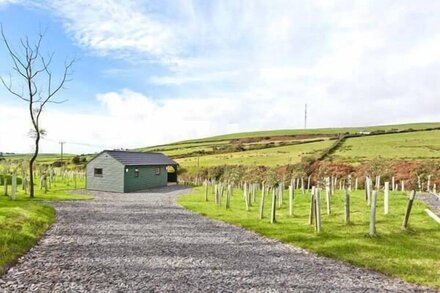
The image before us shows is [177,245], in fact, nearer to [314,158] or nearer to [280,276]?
[280,276]

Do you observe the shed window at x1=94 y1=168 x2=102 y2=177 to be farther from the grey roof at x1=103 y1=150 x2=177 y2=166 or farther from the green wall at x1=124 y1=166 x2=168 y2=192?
the green wall at x1=124 y1=166 x2=168 y2=192

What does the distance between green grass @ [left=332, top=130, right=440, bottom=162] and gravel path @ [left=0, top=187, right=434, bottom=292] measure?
39.9 meters

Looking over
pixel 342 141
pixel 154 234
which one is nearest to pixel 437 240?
pixel 154 234

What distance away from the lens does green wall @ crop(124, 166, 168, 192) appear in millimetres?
41844

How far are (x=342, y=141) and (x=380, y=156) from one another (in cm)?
1843

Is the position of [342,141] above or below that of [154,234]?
above

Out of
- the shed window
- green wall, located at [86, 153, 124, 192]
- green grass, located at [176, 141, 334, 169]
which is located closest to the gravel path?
green wall, located at [86, 153, 124, 192]

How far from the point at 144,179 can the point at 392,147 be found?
122ft

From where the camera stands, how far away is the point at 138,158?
47094 mm

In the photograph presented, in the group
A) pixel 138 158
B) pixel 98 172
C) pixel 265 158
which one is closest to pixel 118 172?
pixel 98 172

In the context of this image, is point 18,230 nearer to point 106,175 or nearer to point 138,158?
point 106,175

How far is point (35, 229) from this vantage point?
48.6ft

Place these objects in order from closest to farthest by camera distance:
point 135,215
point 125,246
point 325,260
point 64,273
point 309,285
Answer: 1. point 309,285
2. point 64,273
3. point 325,260
4. point 125,246
5. point 135,215

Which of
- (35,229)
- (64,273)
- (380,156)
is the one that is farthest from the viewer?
(380,156)
